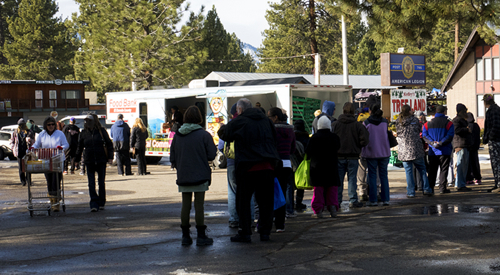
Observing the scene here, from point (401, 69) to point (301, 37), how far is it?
29016mm

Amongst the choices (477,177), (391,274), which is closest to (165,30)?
(477,177)

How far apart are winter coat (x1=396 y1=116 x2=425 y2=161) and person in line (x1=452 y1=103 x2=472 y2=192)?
4.61ft

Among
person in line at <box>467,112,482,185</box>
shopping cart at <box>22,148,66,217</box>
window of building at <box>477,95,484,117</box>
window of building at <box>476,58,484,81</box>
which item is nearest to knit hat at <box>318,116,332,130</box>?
shopping cart at <box>22,148,66,217</box>

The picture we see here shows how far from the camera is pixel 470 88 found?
128 ft

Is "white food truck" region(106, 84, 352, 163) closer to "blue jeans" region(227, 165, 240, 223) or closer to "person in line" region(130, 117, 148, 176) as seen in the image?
"person in line" region(130, 117, 148, 176)

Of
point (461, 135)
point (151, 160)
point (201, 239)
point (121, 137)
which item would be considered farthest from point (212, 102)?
point (201, 239)

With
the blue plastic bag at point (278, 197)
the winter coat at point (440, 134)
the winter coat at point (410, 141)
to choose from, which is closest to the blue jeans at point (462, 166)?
the winter coat at point (440, 134)

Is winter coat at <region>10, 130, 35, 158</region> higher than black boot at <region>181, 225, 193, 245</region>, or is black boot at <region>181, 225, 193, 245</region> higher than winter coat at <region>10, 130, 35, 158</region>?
winter coat at <region>10, 130, 35, 158</region>

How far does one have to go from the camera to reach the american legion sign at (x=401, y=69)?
21.5 metres

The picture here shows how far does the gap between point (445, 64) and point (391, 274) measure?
64.2 metres

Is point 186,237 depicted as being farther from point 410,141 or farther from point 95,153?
point 410,141

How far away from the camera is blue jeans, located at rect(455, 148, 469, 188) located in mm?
12188

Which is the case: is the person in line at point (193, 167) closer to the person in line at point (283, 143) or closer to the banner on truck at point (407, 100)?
the person in line at point (283, 143)

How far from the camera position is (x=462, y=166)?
1227 cm
